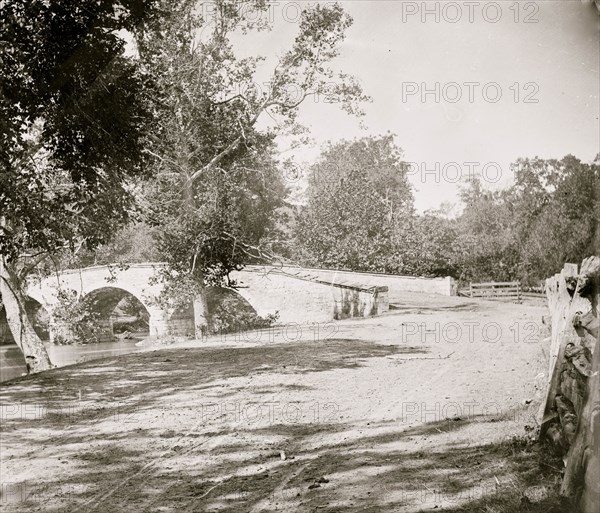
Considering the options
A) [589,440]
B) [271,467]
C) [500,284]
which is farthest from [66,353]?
[589,440]

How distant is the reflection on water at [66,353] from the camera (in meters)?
21.1

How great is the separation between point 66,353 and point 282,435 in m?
21.0

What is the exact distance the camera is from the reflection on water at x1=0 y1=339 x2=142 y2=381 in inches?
829

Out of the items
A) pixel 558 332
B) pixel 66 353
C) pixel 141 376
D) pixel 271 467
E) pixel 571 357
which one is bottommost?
pixel 66 353

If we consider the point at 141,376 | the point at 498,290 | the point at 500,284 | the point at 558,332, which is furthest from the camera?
the point at 500,284

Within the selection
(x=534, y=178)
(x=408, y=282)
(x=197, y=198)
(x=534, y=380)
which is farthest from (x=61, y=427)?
(x=408, y=282)

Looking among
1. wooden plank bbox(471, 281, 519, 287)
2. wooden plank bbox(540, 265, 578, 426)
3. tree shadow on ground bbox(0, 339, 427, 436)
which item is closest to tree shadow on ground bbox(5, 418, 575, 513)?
wooden plank bbox(540, 265, 578, 426)

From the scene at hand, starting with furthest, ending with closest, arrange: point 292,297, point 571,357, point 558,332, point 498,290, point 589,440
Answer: point 498,290
point 292,297
point 558,332
point 571,357
point 589,440

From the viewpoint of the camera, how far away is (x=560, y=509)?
3285 millimetres

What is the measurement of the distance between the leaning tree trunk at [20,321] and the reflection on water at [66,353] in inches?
251

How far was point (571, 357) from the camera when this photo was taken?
440 cm

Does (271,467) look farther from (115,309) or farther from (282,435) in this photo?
(115,309)

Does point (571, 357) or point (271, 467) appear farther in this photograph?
point (271, 467)

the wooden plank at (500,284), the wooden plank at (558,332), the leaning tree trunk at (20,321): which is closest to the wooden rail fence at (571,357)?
the wooden plank at (558,332)
